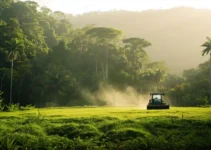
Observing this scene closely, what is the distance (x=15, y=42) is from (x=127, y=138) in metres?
54.2

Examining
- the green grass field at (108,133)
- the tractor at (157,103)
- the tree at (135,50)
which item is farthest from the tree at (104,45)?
the green grass field at (108,133)

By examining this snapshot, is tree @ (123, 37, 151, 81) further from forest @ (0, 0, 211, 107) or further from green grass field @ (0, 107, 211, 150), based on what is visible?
green grass field @ (0, 107, 211, 150)

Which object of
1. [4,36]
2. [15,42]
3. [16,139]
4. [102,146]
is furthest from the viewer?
[4,36]

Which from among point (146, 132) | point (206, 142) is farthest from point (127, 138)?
point (206, 142)

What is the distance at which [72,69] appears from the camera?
99.4 metres

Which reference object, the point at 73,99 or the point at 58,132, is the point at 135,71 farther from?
the point at 58,132

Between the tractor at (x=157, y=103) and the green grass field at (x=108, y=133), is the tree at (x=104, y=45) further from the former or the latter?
the green grass field at (x=108, y=133)

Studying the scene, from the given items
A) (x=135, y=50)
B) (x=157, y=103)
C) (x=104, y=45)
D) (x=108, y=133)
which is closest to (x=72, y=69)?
(x=104, y=45)

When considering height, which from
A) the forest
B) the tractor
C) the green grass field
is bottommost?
the green grass field

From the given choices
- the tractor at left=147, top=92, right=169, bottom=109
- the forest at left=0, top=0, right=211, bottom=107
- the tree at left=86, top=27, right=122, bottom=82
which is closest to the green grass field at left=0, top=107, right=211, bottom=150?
the tractor at left=147, top=92, right=169, bottom=109

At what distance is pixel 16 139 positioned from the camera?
21.0 metres

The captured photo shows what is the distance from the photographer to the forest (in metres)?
80.9

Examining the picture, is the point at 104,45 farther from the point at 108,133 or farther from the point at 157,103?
the point at 108,133

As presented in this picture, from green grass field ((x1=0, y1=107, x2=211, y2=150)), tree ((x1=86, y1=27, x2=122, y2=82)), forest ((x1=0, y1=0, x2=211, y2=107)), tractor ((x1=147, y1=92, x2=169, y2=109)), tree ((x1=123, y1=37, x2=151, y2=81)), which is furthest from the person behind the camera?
tree ((x1=123, y1=37, x2=151, y2=81))
